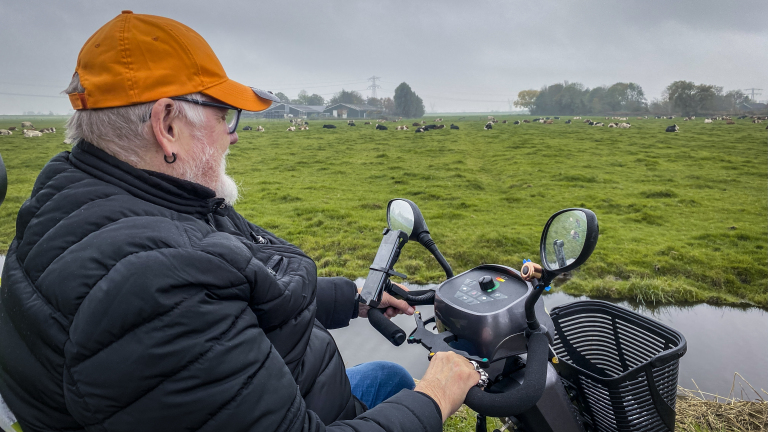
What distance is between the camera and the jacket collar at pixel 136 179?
3.93 ft

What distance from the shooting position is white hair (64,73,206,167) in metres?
1.24

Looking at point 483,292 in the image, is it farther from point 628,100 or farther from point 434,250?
point 628,100

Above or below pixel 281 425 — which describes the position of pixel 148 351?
above

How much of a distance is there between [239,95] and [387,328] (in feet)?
3.14

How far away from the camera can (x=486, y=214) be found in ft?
30.5

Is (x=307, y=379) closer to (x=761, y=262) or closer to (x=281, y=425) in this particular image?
(x=281, y=425)

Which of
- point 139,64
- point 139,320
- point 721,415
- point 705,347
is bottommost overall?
point 705,347

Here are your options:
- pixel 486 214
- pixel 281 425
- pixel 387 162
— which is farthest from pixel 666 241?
pixel 387 162

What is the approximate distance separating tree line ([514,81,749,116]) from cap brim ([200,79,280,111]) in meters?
76.1

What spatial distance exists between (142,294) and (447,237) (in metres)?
6.85

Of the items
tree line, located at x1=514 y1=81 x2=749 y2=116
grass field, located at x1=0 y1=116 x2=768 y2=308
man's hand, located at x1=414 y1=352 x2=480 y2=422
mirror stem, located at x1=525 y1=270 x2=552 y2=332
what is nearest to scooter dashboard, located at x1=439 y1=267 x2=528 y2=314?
mirror stem, located at x1=525 y1=270 x2=552 y2=332

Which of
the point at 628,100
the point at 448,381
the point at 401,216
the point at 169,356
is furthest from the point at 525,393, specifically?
the point at 628,100

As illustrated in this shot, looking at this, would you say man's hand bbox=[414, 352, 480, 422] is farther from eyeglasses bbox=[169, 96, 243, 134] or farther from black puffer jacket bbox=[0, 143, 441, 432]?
eyeglasses bbox=[169, 96, 243, 134]

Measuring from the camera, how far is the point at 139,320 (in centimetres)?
91
